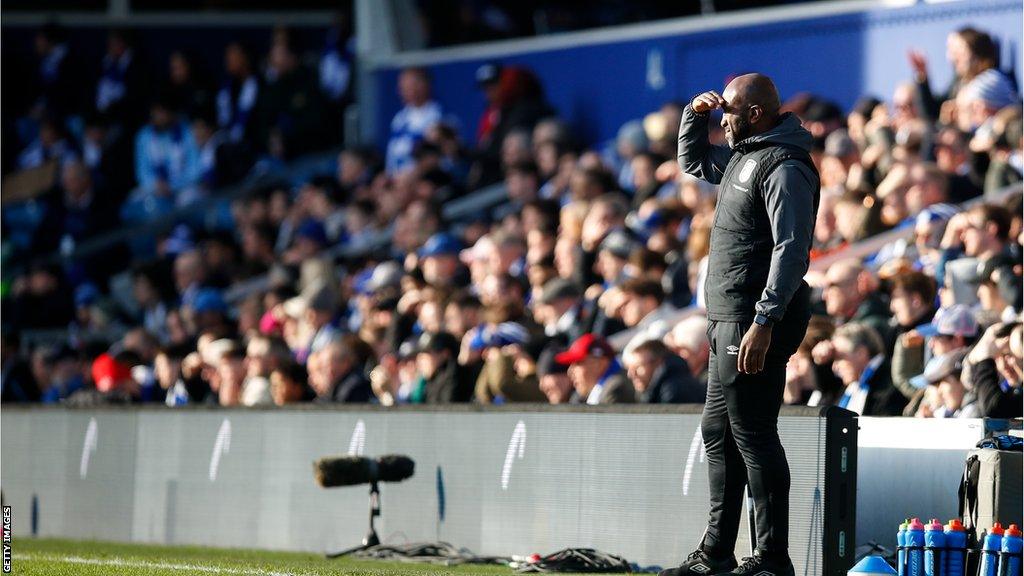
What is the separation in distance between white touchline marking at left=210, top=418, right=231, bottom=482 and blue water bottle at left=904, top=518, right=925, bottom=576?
210 inches

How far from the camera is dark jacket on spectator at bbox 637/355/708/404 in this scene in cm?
984

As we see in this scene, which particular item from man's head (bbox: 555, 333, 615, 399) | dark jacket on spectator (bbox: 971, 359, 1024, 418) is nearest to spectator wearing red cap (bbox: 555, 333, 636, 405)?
man's head (bbox: 555, 333, 615, 399)

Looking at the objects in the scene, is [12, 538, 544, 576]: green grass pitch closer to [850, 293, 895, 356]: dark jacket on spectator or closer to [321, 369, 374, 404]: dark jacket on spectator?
[321, 369, 374, 404]: dark jacket on spectator

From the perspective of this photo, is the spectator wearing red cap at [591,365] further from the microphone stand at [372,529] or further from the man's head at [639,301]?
the man's head at [639,301]

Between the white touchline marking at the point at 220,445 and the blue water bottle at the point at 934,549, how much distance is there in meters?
5.41

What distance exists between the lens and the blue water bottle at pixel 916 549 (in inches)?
276

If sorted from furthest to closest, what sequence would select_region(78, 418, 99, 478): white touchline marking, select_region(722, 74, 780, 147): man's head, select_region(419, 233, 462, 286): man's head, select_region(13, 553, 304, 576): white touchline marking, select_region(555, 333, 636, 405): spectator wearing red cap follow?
select_region(419, 233, 462, 286): man's head, select_region(78, 418, 99, 478): white touchline marking, select_region(555, 333, 636, 405): spectator wearing red cap, select_region(13, 553, 304, 576): white touchline marking, select_region(722, 74, 780, 147): man's head

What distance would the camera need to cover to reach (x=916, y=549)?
7023 mm

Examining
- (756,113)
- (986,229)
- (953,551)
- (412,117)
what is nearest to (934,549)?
(953,551)

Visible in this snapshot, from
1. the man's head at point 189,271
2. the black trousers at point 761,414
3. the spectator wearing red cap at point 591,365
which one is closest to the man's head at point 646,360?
the spectator wearing red cap at point 591,365

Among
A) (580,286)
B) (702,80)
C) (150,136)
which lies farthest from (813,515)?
(150,136)

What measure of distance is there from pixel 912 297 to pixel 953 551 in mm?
3530

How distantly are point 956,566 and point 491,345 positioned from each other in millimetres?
5477

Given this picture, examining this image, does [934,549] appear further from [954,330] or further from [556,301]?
[556,301]
